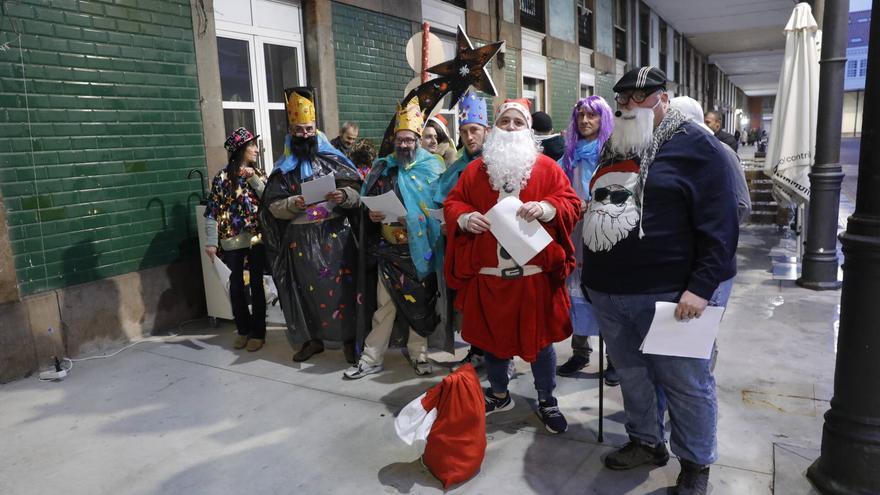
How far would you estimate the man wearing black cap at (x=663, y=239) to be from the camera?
7.54 feet

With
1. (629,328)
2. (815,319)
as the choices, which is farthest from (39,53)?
(815,319)

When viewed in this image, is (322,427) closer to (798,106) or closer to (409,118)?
(409,118)

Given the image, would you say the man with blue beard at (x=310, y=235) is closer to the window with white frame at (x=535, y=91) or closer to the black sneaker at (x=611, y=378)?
the black sneaker at (x=611, y=378)

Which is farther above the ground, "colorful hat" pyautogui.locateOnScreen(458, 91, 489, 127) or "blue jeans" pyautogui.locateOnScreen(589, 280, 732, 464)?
"colorful hat" pyautogui.locateOnScreen(458, 91, 489, 127)

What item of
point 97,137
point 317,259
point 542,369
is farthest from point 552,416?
point 97,137

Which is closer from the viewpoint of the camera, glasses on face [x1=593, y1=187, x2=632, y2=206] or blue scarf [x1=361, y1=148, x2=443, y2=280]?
glasses on face [x1=593, y1=187, x2=632, y2=206]

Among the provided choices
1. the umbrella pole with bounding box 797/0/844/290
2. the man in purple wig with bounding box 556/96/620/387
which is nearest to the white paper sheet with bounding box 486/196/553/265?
the man in purple wig with bounding box 556/96/620/387

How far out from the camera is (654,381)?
112 inches

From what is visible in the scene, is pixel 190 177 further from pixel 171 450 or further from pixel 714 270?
pixel 714 270

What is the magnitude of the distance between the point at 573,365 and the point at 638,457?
134 centimetres

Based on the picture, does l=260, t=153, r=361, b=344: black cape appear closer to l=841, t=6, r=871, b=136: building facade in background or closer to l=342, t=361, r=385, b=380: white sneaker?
l=342, t=361, r=385, b=380: white sneaker

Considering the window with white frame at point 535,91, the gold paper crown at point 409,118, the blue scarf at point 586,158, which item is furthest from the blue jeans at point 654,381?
the window with white frame at point 535,91

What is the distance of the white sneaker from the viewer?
4226 mm

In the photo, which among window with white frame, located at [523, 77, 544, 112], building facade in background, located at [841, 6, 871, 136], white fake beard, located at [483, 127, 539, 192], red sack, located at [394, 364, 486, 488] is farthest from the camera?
building facade in background, located at [841, 6, 871, 136]
